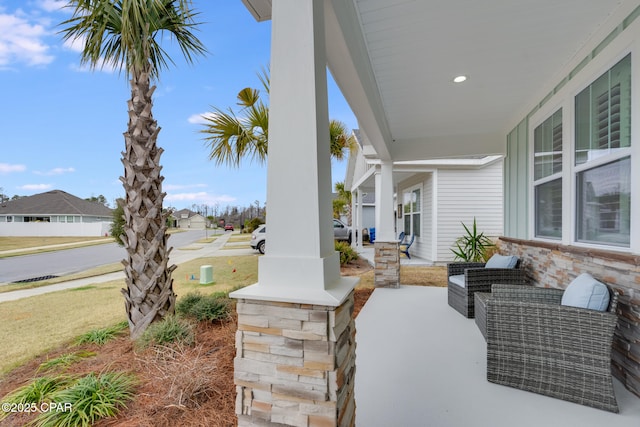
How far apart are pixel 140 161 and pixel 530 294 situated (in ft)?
13.9

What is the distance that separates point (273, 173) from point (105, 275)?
8833 mm

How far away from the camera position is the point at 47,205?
22.0 metres

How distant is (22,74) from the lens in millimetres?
7195

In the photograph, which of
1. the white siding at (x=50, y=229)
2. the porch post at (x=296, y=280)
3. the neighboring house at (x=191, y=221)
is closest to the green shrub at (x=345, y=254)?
the porch post at (x=296, y=280)

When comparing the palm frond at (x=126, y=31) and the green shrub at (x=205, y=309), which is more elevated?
the palm frond at (x=126, y=31)

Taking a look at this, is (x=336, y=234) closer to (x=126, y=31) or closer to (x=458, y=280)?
(x=458, y=280)

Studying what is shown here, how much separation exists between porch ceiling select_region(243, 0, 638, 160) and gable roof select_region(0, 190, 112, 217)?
90.4 ft

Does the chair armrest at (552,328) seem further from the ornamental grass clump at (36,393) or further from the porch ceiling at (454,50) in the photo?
the ornamental grass clump at (36,393)

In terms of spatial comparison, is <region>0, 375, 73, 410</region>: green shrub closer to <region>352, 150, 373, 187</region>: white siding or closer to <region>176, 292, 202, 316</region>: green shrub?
<region>176, 292, 202, 316</region>: green shrub

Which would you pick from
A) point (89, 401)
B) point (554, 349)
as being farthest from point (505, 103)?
point (89, 401)

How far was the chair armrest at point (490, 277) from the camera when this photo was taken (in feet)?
11.8

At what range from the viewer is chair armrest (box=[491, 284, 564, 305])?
8.37 feet

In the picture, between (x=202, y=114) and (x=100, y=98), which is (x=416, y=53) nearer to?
(x=202, y=114)

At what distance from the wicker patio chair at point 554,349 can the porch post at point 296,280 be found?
154 centimetres
